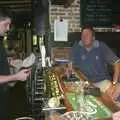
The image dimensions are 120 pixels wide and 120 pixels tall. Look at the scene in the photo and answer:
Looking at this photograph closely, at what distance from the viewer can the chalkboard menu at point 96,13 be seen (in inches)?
283

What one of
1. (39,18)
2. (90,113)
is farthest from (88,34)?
(90,113)

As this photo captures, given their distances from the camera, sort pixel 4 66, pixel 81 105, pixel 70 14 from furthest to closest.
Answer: pixel 70 14 < pixel 4 66 < pixel 81 105

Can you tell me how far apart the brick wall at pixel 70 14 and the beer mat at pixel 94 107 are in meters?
4.23

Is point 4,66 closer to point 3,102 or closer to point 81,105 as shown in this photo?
point 3,102

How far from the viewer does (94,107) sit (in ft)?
8.70

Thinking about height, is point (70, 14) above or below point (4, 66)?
above

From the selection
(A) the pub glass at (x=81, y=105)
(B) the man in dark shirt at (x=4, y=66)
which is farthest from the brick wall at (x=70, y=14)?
(A) the pub glass at (x=81, y=105)

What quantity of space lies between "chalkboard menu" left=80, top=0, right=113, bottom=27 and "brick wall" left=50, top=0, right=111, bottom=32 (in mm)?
86

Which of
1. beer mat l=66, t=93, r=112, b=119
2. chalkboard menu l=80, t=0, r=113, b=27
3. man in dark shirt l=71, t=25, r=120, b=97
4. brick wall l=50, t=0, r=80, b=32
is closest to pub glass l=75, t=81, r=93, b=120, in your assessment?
beer mat l=66, t=93, r=112, b=119

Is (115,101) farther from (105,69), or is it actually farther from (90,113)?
(105,69)

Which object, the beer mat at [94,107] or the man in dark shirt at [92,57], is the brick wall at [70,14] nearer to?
the man in dark shirt at [92,57]

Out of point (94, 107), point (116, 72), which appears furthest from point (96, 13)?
point (94, 107)

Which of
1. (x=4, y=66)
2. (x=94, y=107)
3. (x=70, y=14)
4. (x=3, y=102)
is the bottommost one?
(x=3, y=102)

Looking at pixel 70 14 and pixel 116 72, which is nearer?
pixel 116 72
